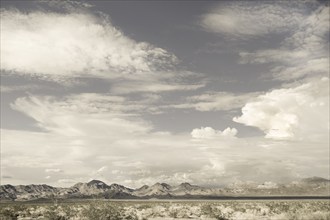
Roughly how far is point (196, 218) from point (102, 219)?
1457 centimetres

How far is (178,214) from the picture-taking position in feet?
163

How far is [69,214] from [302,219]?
2503 cm

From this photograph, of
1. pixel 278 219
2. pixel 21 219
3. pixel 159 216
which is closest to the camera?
pixel 278 219

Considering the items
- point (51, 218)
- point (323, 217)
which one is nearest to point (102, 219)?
point (51, 218)

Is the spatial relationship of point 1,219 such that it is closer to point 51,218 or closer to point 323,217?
point 51,218

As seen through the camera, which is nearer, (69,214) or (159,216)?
(69,214)

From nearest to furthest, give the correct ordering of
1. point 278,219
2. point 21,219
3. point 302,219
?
point 302,219, point 278,219, point 21,219

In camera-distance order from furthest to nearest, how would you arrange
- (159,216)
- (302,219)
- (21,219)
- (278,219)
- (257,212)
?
(257,212) → (159,216) → (21,219) → (278,219) → (302,219)

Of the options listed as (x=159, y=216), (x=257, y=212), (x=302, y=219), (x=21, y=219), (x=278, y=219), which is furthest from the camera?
(x=257, y=212)

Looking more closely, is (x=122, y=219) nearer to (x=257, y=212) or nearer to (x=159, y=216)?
(x=159, y=216)

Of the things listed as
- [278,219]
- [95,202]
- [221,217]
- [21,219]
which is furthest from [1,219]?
[278,219]

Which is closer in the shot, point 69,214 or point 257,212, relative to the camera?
point 69,214

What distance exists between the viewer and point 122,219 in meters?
38.7

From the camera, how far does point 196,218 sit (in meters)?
45.4
